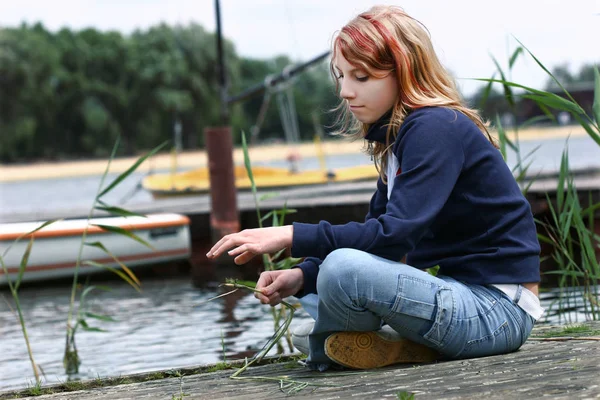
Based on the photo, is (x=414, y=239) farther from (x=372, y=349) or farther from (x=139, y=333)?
(x=139, y=333)

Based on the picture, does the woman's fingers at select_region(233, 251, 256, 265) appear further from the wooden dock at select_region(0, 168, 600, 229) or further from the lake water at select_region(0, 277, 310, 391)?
the wooden dock at select_region(0, 168, 600, 229)

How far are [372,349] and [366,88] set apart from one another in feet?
2.06

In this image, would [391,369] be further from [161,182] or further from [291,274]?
[161,182]

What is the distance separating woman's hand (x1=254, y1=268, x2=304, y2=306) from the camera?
2.06 meters

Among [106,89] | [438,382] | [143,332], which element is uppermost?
[106,89]

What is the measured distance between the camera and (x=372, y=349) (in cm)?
205

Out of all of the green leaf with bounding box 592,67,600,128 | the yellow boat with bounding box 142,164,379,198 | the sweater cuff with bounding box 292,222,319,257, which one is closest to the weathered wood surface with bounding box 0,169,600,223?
the yellow boat with bounding box 142,164,379,198

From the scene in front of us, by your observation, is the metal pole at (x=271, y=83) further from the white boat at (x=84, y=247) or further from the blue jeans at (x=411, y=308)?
the blue jeans at (x=411, y=308)

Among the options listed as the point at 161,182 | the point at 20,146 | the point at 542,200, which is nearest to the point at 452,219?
the point at 542,200

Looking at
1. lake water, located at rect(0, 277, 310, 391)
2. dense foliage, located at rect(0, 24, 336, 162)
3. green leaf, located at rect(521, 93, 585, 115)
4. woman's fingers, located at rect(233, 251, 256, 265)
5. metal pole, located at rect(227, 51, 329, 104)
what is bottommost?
lake water, located at rect(0, 277, 310, 391)

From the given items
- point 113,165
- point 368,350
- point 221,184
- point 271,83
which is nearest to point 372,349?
point 368,350

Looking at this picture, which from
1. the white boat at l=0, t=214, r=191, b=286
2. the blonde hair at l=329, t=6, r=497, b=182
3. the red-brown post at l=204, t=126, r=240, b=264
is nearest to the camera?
the blonde hair at l=329, t=6, r=497, b=182

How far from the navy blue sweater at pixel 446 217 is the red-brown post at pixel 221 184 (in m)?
6.34

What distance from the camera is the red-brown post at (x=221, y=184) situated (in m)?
8.45
